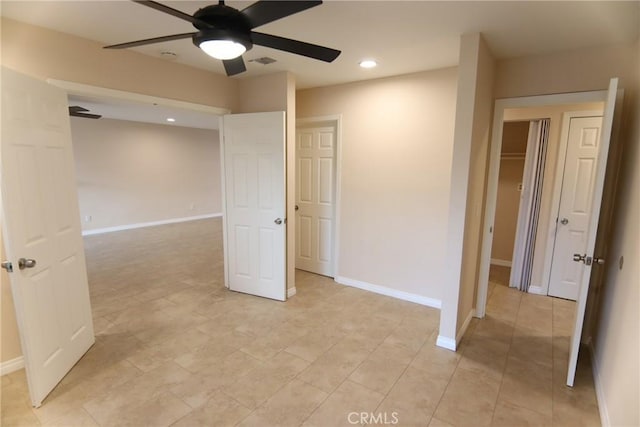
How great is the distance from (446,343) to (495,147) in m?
1.86

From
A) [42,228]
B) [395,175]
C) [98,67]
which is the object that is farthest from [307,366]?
[98,67]

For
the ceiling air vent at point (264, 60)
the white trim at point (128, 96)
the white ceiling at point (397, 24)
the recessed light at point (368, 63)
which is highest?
the ceiling air vent at point (264, 60)

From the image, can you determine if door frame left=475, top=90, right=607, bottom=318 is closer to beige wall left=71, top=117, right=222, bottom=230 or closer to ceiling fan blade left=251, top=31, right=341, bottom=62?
ceiling fan blade left=251, top=31, right=341, bottom=62

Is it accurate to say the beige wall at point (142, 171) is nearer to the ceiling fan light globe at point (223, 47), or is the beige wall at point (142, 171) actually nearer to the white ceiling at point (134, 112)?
the white ceiling at point (134, 112)

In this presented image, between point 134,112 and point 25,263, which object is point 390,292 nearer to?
point 25,263

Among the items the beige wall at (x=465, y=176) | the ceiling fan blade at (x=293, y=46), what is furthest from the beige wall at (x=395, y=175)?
the ceiling fan blade at (x=293, y=46)

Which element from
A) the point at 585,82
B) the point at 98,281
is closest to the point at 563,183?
the point at 585,82

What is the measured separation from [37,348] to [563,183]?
4.94m

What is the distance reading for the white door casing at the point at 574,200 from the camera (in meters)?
3.46

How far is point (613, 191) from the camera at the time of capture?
2.56 m

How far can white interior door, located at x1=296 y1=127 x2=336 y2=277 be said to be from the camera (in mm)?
4211

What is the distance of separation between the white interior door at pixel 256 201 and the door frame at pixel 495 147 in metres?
2.05

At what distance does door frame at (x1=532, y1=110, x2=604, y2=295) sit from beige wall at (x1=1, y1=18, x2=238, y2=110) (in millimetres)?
3820

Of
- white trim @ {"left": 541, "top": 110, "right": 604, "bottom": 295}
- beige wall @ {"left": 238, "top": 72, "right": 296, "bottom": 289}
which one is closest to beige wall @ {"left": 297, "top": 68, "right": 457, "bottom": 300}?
beige wall @ {"left": 238, "top": 72, "right": 296, "bottom": 289}
